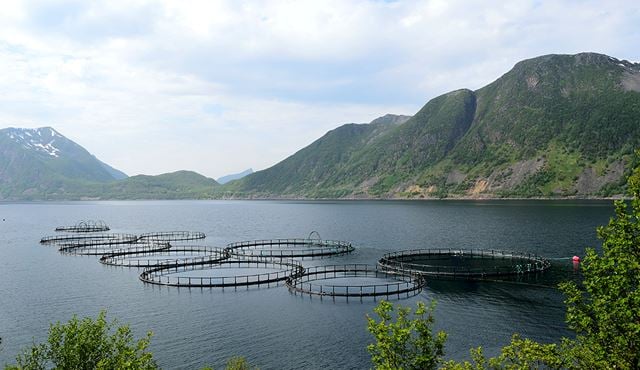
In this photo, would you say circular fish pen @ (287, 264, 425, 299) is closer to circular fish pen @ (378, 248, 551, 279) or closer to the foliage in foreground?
circular fish pen @ (378, 248, 551, 279)

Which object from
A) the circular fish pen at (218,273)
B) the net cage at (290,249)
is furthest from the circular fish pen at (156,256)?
the net cage at (290,249)

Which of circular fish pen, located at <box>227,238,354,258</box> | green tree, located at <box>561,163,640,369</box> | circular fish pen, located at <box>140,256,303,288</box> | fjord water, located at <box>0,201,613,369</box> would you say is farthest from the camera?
circular fish pen, located at <box>227,238,354,258</box>

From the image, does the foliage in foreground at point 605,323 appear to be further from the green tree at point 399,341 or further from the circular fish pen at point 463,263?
the circular fish pen at point 463,263

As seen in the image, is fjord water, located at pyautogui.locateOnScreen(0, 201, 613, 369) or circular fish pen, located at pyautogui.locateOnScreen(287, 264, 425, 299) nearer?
fjord water, located at pyautogui.locateOnScreen(0, 201, 613, 369)

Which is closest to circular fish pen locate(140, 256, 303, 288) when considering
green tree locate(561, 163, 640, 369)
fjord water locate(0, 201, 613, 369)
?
fjord water locate(0, 201, 613, 369)

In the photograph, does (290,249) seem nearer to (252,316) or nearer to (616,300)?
(252,316)

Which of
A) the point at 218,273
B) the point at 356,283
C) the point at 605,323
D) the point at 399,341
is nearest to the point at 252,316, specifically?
the point at 356,283
